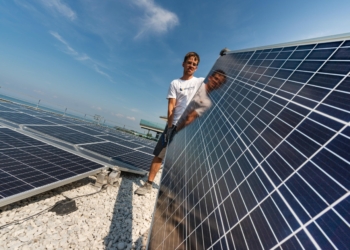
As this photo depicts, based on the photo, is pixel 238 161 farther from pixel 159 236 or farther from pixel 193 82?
pixel 193 82

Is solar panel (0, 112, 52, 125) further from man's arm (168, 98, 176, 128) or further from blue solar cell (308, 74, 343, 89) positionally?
blue solar cell (308, 74, 343, 89)

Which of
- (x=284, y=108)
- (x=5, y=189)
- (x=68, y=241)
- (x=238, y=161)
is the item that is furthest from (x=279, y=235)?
(x=5, y=189)

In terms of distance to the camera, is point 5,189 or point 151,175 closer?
point 5,189

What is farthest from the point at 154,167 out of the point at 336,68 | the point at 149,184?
the point at 336,68

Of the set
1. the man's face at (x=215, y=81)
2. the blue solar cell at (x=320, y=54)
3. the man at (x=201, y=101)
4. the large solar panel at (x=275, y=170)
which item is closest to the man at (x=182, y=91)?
the man at (x=201, y=101)

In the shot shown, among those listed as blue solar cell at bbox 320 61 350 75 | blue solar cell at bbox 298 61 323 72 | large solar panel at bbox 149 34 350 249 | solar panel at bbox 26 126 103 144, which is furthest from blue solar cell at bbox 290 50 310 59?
solar panel at bbox 26 126 103 144

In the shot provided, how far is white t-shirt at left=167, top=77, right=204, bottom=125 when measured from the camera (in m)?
5.46

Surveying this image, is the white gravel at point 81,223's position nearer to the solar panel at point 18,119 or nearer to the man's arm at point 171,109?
the man's arm at point 171,109

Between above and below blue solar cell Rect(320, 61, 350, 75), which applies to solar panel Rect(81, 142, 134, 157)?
below

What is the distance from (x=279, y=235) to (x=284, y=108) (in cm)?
163

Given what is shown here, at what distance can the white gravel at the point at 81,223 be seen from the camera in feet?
10.8

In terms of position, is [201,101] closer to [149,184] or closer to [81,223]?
[149,184]

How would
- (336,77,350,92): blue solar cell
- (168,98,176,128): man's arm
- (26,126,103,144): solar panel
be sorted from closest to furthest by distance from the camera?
(336,77,350,92): blue solar cell
(168,98,176,128): man's arm
(26,126,103,144): solar panel

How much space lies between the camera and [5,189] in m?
3.52
